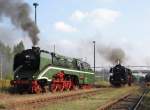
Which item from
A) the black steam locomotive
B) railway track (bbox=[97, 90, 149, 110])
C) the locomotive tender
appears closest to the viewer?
railway track (bbox=[97, 90, 149, 110])

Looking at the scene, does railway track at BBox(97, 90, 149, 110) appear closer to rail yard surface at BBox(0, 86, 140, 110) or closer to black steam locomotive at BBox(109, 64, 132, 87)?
rail yard surface at BBox(0, 86, 140, 110)

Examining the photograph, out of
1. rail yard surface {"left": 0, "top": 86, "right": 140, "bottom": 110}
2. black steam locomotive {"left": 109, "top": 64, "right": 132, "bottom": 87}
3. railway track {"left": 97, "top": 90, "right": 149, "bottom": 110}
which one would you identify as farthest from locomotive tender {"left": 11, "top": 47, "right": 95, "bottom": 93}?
black steam locomotive {"left": 109, "top": 64, "right": 132, "bottom": 87}

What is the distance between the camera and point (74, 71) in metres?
38.7

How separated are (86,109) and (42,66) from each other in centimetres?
1226

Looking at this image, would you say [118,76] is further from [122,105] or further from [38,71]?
[122,105]

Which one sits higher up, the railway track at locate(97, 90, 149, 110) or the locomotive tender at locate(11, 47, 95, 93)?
the locomotive tender at locate(11, 47, 95, 93)

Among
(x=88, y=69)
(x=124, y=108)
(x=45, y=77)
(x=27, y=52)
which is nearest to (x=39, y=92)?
(x=45, y=77)

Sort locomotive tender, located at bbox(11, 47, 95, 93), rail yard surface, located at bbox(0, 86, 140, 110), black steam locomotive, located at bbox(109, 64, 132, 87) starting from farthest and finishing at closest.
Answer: black steam locomotive, located at bbox(109, 64, 132, 87)
locomotive tender, located at bbox(11, 47, 95, 93)
rail yard surface, located at bbox(0, 86, 140, 110)

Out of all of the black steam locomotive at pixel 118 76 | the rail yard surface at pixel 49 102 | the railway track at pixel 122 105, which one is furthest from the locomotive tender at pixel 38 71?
the black steam locomotive at pixel 118 76

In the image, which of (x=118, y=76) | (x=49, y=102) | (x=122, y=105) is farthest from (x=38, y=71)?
(x=118, y=76)

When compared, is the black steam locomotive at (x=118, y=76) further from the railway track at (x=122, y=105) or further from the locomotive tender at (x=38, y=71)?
the railway track at (x=122, y=105)

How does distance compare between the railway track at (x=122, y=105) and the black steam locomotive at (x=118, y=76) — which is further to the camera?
the black steam locomotive at (x=118, y=76)

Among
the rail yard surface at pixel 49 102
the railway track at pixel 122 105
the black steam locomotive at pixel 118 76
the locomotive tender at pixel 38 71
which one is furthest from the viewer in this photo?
the black steam locomotive at pixel 118 76

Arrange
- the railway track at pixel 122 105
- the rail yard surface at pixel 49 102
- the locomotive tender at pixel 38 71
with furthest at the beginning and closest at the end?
the locomotive tender at pixel 38 71
the railway track at pixel 122 105
the rail yard surface at pixel 49 102
